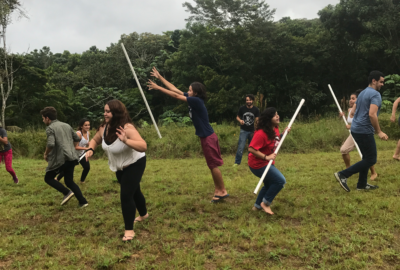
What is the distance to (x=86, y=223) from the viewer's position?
4.42 m

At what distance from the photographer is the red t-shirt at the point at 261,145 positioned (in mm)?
4207

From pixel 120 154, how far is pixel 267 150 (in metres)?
2.08

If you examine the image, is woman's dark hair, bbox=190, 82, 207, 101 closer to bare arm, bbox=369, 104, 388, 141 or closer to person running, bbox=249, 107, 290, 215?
person running, bbox=249, 107, 290, 215

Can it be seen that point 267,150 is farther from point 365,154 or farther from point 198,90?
point 365,154

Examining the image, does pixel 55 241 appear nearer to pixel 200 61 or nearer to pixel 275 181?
pixel 275 181

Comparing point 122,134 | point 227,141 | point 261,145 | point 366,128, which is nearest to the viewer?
point 122,134

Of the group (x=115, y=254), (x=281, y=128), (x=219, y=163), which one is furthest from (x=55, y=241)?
(x=281, y=128)

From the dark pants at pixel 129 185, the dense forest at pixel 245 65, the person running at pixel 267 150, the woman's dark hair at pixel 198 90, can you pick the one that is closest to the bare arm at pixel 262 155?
the person running at pixel 267 150

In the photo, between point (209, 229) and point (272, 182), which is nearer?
point (209, 229)

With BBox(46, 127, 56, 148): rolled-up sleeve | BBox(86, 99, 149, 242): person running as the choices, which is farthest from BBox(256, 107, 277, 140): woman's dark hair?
BBox(46, 127, 56, 148): rolled-up sleeve

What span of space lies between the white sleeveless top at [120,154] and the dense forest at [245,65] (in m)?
19.6

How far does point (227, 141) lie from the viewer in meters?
11.6

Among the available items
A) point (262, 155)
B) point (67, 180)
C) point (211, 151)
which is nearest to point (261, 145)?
point (262, 155)

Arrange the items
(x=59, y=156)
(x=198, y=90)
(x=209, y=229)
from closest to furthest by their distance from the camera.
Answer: (x=209, y=229)
(x=198, y=90)
(x=59, y=156)
